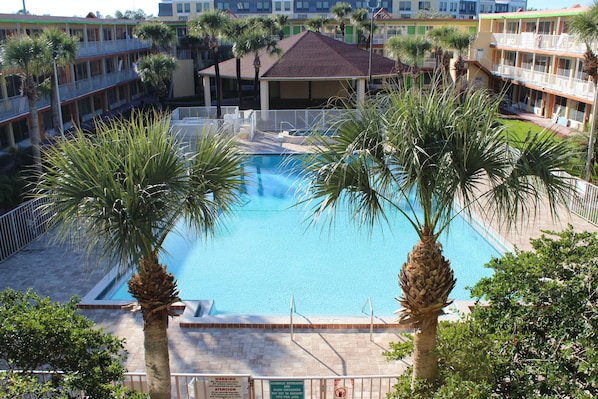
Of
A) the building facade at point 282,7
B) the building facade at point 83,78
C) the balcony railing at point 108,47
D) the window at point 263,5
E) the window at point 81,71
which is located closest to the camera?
the building facade at point 83,78

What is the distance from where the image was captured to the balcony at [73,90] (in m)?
24.6

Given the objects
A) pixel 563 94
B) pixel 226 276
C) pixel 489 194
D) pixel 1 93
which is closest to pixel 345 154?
pixel 489 194

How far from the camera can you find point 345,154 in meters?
6.53

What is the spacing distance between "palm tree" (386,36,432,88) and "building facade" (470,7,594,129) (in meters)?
4.03

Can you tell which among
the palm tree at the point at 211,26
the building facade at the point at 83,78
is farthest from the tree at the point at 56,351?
the palm tree at the point at 211,26

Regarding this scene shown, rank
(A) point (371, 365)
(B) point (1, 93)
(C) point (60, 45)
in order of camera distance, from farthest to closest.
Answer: (B) point (1, 93) → (C) point (60, 45) → (A) point (371, 365)

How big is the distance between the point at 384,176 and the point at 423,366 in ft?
8.33

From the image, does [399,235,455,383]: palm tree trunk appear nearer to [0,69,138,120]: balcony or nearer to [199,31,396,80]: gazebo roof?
[0,69,138,120]: balcony

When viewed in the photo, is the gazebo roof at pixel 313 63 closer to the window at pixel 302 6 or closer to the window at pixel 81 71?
the window at pixel 81 71

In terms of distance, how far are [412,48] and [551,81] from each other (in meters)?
8.38

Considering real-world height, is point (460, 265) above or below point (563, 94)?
below

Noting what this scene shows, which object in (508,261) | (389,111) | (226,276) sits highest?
(389,111)

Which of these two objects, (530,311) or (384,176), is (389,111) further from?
(530,311)

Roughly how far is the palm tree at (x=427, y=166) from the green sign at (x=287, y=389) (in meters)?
1.94
